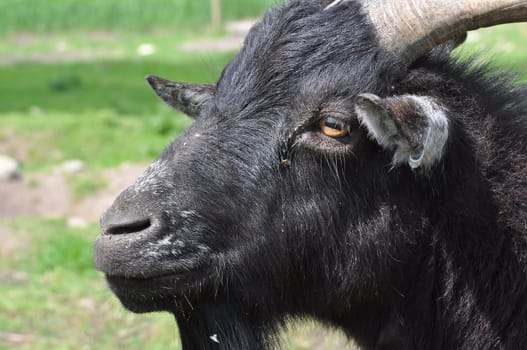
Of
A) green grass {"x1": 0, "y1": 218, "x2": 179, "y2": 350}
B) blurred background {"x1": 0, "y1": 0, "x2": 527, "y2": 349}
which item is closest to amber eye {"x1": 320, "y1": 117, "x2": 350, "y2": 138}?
blurred background {"x1": 0, "y1": 0, "x2": 527, "y2": 349}

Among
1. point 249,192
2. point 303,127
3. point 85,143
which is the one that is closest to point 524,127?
point 303,127

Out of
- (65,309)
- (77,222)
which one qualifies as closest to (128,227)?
(65,309)

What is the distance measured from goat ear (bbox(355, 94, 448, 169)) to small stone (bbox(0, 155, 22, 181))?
706cm

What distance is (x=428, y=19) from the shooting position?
348cm

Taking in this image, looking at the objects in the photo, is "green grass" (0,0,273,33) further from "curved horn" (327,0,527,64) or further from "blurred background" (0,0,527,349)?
"curved horn" (327,0,527,64)

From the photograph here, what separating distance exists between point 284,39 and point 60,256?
15.4 feet

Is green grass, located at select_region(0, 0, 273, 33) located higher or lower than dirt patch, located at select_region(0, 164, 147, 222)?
lower

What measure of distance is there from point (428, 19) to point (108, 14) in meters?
20.1

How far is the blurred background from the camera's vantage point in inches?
250

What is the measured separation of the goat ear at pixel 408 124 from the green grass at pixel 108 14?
19.1 m

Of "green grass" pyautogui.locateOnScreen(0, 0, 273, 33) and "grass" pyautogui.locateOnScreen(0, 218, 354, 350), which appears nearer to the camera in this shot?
"grass" pyautogui.locateOnScreen(0, 218, 354, 350)

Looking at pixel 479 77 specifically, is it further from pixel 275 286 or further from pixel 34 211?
pixel 34 211

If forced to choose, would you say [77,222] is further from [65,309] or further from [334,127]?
[334,127]

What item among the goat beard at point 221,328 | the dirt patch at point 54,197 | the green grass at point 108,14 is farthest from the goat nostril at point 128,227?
the green grass at point 108,14
